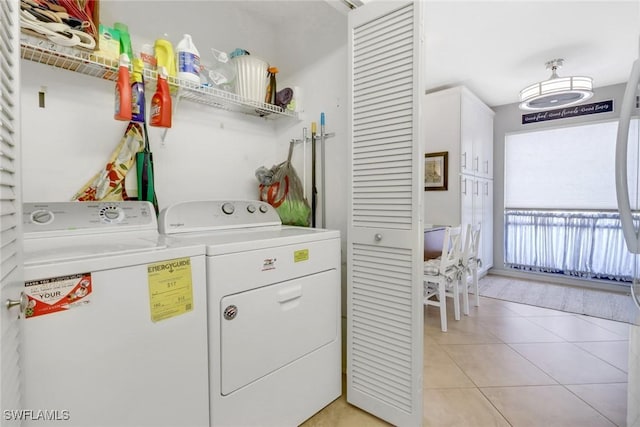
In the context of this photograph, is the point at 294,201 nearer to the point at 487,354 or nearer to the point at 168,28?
the point at 168,28

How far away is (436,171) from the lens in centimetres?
379

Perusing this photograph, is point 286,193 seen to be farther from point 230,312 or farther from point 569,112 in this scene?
point 569,112

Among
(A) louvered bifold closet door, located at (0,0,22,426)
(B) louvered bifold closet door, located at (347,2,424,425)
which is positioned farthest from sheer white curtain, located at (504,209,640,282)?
(A) louvered bifold closet door, located at (0,0,22,426)

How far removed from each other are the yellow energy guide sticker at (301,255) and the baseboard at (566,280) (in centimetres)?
434

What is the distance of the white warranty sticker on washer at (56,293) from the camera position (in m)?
0.78

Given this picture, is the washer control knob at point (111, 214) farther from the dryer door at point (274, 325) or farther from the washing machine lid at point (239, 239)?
the dryer door at point (274, 325)

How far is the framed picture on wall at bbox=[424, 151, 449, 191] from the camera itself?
3717 mm

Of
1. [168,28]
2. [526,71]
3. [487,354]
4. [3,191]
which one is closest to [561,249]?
[526,71]

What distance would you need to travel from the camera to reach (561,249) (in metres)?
4.21

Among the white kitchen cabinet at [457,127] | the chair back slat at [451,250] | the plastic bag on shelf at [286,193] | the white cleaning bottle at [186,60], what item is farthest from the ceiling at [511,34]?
the chair back slat at [451,250]

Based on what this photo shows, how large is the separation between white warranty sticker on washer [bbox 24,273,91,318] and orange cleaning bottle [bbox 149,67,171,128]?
853mm

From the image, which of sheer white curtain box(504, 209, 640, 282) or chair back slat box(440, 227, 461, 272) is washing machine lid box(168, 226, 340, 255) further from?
sheer white curtain box(504, 209, 640, 282)

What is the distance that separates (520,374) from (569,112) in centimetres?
383

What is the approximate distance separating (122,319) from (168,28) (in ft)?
5.37
